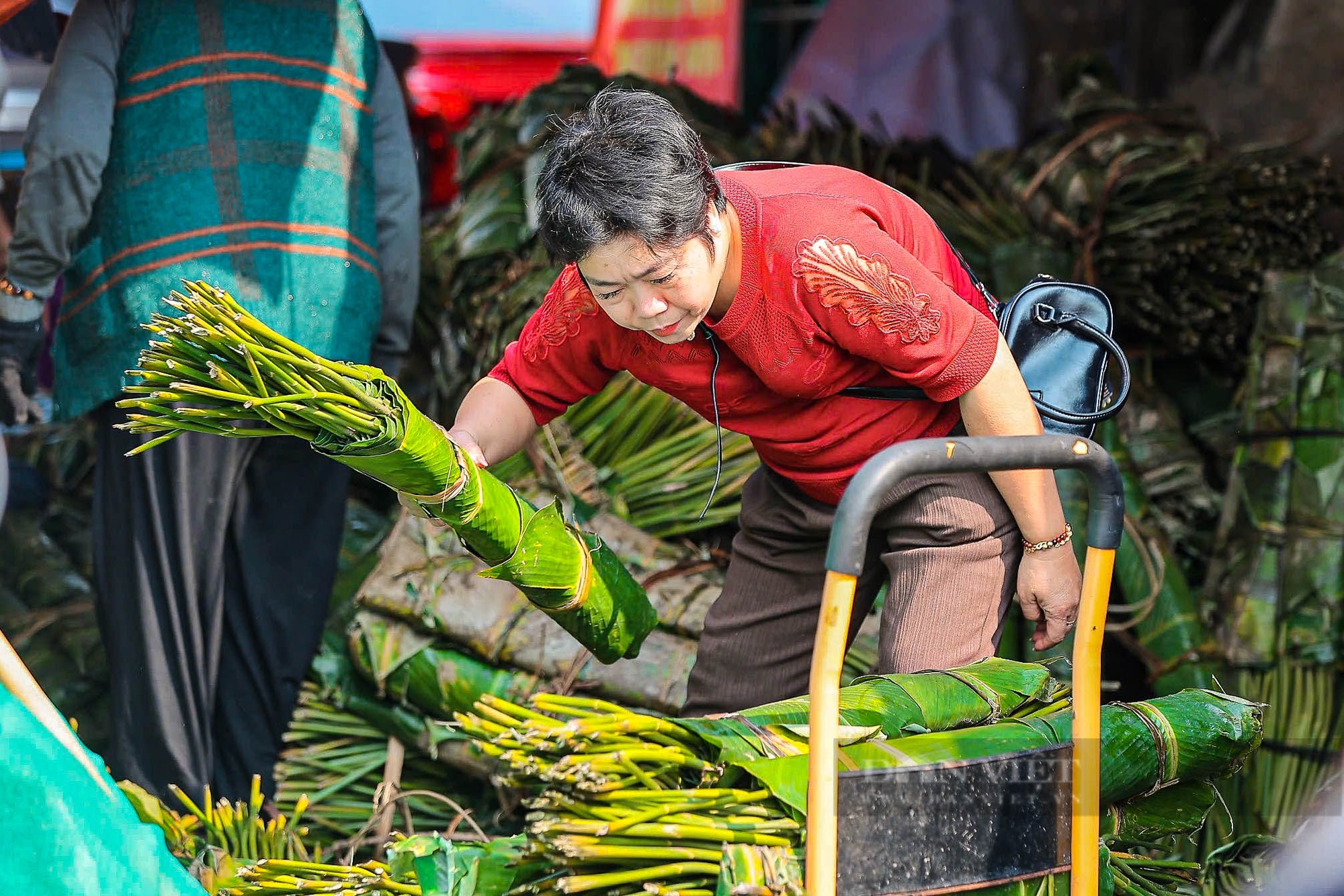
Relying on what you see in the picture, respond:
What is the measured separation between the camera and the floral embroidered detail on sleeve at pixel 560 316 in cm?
203

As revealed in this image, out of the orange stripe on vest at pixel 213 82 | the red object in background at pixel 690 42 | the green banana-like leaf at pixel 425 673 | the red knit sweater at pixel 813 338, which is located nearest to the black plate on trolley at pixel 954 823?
the red knit sweater at pixel 813 338

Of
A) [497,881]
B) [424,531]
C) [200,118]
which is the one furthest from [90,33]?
Answer: [497,881]

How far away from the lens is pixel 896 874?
139 cm

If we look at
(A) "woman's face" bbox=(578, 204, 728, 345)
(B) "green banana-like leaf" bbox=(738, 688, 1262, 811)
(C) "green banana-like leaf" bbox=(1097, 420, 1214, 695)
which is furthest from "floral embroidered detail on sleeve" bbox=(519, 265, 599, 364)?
(C) "green banana-like leaf" bbox=(1097, 420, 1214, 695)

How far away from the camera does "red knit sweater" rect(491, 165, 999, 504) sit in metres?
1.81

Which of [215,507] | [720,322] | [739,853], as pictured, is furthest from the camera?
[215,507]

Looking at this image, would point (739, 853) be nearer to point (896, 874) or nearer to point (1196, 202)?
point (896, 874)

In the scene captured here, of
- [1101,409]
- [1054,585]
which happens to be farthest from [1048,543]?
[1101,409]

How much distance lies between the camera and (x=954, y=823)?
1.43m

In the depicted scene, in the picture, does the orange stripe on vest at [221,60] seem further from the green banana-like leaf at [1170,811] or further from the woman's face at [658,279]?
the green banana-like leaf at [1170,811]

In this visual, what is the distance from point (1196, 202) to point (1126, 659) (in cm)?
124

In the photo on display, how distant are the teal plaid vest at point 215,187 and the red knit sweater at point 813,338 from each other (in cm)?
84

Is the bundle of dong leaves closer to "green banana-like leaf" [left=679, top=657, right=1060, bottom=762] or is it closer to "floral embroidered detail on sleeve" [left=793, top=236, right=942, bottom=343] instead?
"green banana-like leaf" [left=679, top=657, right=1060, bottom=762]

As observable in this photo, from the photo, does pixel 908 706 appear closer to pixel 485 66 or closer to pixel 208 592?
pixel 208 592
